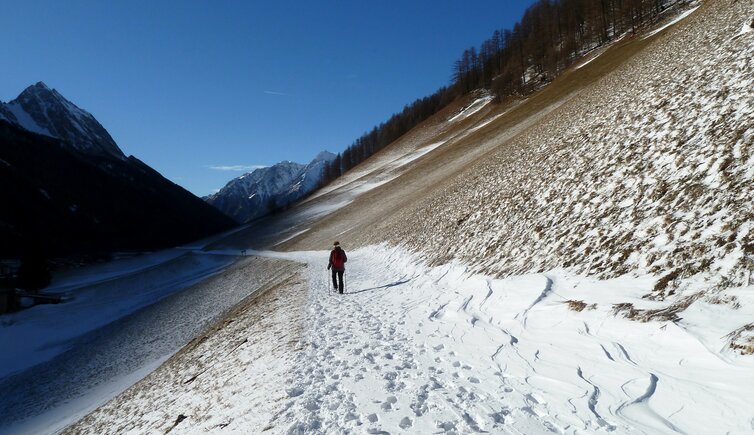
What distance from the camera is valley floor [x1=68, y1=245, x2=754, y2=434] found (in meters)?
4.53

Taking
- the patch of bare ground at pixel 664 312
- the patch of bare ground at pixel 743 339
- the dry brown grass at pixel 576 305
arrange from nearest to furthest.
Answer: the patch of bare ground at pixel 743 339 → the patch of bare ground at pixel 664 312 → the dry brown grass at pixel 576 305

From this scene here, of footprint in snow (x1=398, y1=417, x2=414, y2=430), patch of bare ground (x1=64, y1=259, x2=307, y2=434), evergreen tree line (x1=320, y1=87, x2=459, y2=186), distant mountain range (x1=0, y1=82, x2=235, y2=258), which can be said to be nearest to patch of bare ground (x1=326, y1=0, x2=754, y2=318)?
footprint in snow (x1=398, y1=417, x2=414, y2=430)

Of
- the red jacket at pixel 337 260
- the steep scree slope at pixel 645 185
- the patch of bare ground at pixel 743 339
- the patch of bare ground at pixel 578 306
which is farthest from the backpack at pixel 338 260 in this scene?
the patch of bare ground at pixel 743 339

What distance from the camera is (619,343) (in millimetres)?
6055

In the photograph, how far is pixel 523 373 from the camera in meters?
5.95

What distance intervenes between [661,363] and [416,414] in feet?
11.5

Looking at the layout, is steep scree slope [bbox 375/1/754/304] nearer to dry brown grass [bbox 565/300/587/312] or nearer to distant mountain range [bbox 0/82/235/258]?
dry brown grass [bbox 565/300/587/312]

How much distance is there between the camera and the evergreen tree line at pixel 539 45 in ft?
236

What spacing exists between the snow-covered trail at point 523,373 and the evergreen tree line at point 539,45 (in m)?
74.3

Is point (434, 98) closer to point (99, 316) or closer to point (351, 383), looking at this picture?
point (99, 316)

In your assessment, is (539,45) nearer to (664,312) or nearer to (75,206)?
(664,312)

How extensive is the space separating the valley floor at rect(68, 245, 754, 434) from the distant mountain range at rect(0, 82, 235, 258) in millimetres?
77411

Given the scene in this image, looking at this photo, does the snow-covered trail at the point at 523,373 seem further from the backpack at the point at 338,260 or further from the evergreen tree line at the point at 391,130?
the evergreen tree line at the point at 391,130

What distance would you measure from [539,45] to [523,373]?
99.8 meters
